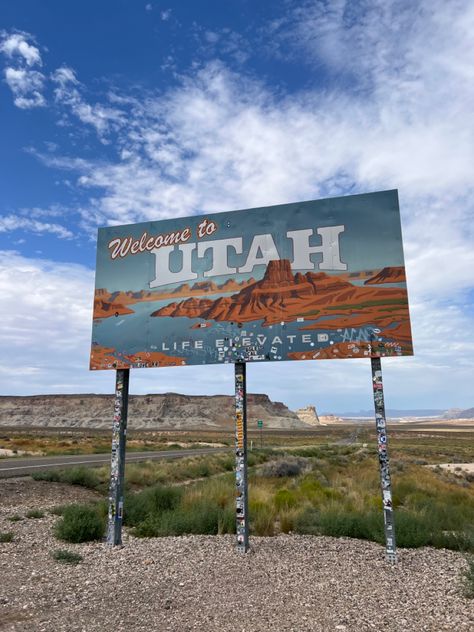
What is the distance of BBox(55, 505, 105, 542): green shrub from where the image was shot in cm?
924

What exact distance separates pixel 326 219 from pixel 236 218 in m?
1.79

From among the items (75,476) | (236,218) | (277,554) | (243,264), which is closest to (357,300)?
(243,264)

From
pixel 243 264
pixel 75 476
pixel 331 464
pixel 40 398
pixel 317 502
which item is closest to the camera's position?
pixel 243 264

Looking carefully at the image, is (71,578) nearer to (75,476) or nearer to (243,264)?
(243,264)

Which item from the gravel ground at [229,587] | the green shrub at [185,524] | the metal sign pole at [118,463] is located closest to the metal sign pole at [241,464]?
the gravel ground at [229,587]

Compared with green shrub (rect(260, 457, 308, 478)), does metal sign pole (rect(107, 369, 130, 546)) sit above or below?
above

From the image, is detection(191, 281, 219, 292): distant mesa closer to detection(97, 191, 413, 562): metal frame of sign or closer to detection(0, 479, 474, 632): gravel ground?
detection(97, 191, 413, 562): metal frame of sign

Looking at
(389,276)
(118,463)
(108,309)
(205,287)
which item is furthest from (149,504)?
(389,276)

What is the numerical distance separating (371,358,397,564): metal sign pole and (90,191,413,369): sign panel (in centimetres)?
45

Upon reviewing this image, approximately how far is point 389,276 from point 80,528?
7.56 meters

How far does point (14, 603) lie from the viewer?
18.5 feet

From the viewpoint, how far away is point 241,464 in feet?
27.8

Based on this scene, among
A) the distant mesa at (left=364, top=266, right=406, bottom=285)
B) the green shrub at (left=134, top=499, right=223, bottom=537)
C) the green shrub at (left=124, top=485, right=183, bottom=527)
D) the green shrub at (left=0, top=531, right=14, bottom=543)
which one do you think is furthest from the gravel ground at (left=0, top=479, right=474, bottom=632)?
the distant mesa at (left=364, top=266, right=406, bottom=285)

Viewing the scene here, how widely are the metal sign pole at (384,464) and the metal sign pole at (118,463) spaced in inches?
182
